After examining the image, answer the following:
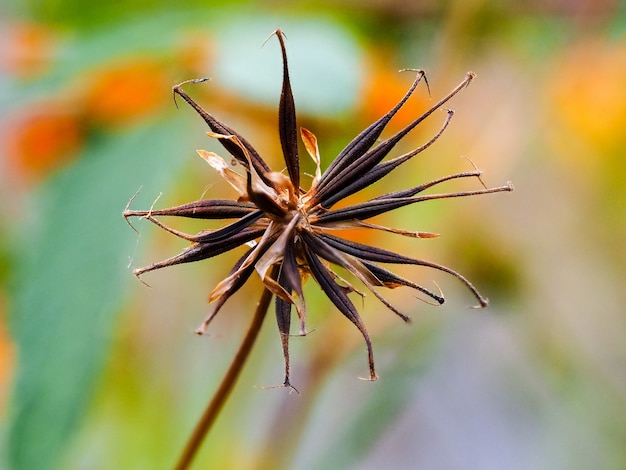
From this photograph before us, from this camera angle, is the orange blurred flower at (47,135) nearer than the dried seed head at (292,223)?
No

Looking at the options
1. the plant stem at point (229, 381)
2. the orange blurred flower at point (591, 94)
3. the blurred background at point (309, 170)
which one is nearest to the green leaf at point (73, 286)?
the blurred background at point (309, 170)

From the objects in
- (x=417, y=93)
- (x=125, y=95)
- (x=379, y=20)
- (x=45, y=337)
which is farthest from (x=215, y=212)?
(x=379, y=20)

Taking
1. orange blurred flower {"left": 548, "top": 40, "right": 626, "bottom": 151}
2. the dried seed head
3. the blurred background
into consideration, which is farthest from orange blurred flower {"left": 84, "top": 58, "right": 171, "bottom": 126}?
orange blurred flower {"left": 548, "top": 40, "right": 626, "bottom": 151}

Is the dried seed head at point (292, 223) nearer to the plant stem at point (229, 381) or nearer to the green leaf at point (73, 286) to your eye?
the plant stem at point (229, 381)

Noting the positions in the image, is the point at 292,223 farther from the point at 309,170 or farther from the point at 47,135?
the point at 47,135

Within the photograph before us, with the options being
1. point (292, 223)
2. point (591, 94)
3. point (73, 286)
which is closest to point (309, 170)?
point (73, 286)

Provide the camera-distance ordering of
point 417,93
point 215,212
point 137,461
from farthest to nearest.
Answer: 1. point 417,93
2. point 137,461
3. point 215,212

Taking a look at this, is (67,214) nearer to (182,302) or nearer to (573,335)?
(182,302)
